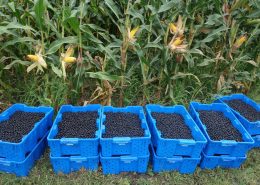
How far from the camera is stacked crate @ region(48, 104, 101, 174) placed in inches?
89.8

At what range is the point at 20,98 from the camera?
3.20 meters

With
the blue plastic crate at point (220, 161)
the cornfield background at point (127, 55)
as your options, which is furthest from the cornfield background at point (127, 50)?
the blue plastic crate at point (220, 161)

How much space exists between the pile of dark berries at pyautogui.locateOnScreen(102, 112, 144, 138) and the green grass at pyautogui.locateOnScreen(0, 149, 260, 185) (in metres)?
0.42

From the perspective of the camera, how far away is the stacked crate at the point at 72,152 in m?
2.28

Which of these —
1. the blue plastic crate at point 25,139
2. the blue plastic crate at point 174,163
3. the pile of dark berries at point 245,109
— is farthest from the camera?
the pile of dark berries at point 245,109

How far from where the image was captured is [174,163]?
2.50 metres

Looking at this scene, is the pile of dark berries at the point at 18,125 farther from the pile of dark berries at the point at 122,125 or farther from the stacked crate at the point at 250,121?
the stacked crate at the point at 250,121

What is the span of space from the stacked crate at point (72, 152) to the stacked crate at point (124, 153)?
8cm

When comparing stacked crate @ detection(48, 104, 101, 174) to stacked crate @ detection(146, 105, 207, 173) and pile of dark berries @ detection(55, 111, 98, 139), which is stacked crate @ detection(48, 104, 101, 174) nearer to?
A: pile of dark berries @ detection(55, 111, 98, 139)

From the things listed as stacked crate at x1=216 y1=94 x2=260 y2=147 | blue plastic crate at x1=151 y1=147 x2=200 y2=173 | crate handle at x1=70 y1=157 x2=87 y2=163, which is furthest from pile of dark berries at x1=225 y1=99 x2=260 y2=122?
crate handle at x1=70 y1=157 x2=87 y2=163

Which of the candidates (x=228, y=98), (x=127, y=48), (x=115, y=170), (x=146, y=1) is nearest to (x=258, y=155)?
(x=228, y=98)

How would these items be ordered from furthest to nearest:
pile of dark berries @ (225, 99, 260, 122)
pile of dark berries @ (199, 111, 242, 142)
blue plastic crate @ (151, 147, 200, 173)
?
1. pile of dark berries @ (225, 99, 260, 122)
2. pile of dark berries @ (199, 111, 242, 142)
3. blue plastic crate @ (151, 147, 200, 173)

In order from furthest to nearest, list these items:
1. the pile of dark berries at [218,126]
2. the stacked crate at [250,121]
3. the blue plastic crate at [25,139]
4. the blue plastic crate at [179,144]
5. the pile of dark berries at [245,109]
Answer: the pile of dark berries at [245,109], the stacked crate at [250,121], the pile of dark berries at [218,126], the blue plastic crate at [179,144], the blue plastic crate at [25,139]

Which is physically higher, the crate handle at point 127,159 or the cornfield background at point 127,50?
the cornfield background at point 127,50
